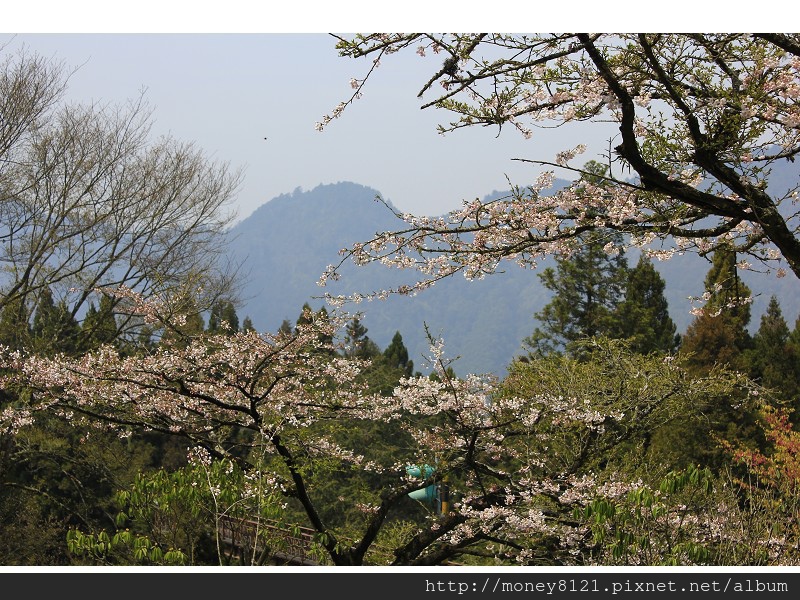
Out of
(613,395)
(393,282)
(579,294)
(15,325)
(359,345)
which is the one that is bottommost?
(613,395)

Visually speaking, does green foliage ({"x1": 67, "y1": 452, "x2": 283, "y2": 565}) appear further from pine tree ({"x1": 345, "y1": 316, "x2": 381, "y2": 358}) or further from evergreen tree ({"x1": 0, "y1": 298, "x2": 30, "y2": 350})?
pine tree ({"x1": 345, "y1": 316, "x2": 381, "y2": 358})

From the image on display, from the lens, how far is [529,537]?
15.6 ft

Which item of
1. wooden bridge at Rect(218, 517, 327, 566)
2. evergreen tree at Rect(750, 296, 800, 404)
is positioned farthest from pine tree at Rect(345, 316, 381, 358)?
wooden bridge at Rect(218, 517, 327, 566)

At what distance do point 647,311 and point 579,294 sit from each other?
46.0 inches

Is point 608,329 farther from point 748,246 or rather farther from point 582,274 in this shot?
point 748,246

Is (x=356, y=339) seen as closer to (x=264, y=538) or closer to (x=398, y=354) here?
(x=398, y=354)

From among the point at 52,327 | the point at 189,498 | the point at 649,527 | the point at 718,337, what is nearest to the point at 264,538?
Result: the point at 189,498

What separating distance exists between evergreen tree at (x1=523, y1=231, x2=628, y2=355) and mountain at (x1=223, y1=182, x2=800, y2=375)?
1.20 meters

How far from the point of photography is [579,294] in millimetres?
13352

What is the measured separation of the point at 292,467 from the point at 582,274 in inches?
386

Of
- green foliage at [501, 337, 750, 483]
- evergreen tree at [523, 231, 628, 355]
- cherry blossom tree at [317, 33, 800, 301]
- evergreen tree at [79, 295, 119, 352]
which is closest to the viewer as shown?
cherry blossom tree at [317, 33, 800, 301]

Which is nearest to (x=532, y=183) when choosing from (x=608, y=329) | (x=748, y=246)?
(x=748, y=246)

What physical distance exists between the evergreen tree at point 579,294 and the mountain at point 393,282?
3.95 ft

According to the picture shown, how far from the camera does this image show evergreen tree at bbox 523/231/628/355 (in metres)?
13.0
